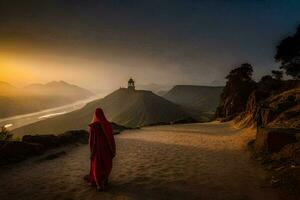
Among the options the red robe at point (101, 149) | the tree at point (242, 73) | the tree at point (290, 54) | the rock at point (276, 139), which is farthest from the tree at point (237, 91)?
the red robe at point (101, 149)

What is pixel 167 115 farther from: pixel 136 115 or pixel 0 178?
pixel 0 178

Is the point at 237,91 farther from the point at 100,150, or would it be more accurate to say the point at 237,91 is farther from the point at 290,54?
the point at 100,150

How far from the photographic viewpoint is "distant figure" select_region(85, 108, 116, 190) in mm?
8031

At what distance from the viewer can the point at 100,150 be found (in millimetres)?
8172

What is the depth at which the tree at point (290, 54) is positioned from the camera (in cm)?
3694

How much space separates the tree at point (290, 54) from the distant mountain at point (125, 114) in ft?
203

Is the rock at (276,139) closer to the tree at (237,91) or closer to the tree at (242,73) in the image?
the tree at (237,91)

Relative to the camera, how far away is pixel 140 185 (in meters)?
8.18

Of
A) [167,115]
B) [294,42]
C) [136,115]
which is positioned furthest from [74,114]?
[294,42]

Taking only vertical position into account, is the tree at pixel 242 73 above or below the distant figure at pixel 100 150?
above

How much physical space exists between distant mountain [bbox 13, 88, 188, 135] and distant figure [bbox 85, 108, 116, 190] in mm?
87095

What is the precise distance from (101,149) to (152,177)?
2.07m

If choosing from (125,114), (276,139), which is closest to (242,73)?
(276,139)

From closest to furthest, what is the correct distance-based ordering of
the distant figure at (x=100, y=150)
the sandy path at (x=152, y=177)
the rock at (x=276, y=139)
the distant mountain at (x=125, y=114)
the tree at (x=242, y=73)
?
the sandy path at (x=152, y=177) → the distant figure at (x=100, y=150) → the rock at (x=276, y=139) → the tree at (x=242, y=73) → the distant mountain at (x=125, y=114)
